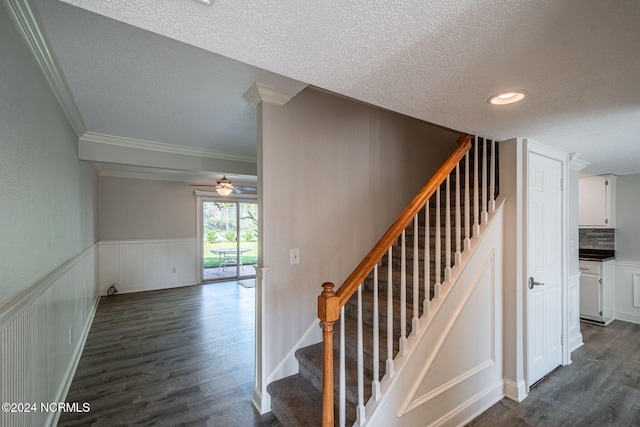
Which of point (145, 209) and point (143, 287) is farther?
point (145, 209)

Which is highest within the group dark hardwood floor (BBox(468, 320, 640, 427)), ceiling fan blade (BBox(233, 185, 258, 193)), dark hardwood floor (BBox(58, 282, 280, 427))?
ceiling fan blade (BBox(233, 185, 258, 193))

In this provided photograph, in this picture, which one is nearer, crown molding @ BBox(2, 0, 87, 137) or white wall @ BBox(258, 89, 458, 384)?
crown molding @ BBox(2, 0, 87, 137)

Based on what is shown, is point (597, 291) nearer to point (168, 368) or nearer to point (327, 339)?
point (327, 339)

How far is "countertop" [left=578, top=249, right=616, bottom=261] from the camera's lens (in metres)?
4.06

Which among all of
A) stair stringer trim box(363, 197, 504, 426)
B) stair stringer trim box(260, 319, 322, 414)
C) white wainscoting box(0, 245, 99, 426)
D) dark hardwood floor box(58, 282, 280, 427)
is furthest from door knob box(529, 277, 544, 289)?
white wainscoting box(0, 245, 99, 426)

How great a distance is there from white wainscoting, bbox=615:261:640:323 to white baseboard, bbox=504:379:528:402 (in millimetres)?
3305

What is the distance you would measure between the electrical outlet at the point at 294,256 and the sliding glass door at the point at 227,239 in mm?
4341

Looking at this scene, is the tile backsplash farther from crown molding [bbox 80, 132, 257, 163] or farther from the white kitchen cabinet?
crown molding [bbox 80, 132, 257, 163]

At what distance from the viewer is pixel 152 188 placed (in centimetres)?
585

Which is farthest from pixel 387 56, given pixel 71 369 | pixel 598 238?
pixel 598 238

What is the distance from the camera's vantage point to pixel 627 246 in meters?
4.16

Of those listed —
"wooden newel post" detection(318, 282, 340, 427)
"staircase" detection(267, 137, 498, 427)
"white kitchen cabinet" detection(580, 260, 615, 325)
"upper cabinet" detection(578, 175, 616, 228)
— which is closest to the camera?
"wooden newel post" detection(318, 282, 340, 427)

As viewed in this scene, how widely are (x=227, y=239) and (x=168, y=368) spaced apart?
14.1 feet

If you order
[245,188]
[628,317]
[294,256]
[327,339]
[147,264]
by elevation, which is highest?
[245,188]
